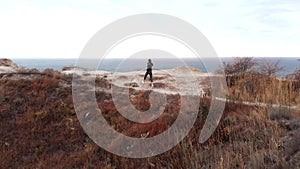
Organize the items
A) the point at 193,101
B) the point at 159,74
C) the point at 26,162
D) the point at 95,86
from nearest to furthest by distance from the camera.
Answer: the point at 26,162 < the point at 193,101 < the point at 95,86 < the point at 159,74

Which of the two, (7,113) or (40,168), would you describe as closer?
(40,168)

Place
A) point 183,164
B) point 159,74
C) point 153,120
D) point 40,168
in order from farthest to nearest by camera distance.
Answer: point 159,74
point 153,120
point 40,168
point 183,164

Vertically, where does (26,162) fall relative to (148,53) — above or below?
below

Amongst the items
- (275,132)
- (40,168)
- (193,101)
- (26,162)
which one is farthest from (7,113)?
(275,132)

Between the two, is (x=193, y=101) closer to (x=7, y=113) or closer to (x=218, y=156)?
(x=218, y=156)

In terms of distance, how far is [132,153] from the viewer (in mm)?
7270

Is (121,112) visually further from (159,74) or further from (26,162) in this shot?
(159,74)

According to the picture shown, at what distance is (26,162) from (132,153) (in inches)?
108

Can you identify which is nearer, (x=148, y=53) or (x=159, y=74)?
(x=148, y=53)

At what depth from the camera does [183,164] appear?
6.04 metres

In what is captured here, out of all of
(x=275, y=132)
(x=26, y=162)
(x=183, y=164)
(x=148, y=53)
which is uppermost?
(x=148, y=53)

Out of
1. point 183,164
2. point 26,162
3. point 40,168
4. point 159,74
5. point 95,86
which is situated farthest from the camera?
point 159,74

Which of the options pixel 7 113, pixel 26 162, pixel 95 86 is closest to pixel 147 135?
pixel 26 162

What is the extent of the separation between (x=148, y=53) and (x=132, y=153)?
4.88 meters
